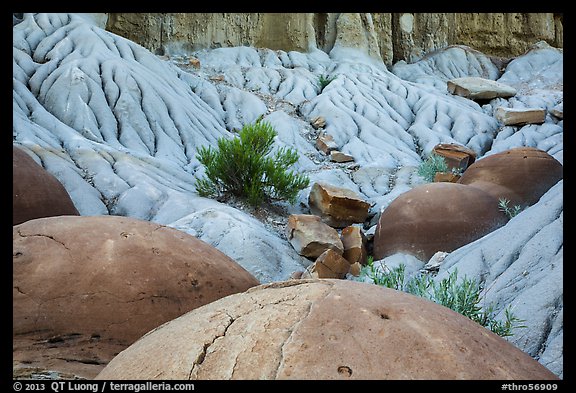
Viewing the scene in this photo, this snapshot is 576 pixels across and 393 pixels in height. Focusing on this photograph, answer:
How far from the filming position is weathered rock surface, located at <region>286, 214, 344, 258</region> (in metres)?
8.28

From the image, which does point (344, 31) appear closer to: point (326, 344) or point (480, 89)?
point (480, 89)

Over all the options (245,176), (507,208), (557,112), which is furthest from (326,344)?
(557,112)

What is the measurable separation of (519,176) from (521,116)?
32.8 ft

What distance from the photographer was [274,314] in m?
2.00

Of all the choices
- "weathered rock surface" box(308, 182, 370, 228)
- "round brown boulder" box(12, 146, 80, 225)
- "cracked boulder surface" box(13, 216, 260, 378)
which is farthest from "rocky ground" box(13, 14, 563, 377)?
"round brown boulder" box(12, 146, 80, 225)

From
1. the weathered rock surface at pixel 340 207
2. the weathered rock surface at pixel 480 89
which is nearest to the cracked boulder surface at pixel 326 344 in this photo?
the weathered rock surface at pixel 340 207

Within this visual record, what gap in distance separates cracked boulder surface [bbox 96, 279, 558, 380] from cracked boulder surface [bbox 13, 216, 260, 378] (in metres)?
0.97

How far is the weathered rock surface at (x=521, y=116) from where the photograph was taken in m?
16.1

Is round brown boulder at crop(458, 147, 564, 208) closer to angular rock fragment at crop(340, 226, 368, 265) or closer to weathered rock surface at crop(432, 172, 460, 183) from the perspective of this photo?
weathered rock surface at crop(432, 172, 460, 183)

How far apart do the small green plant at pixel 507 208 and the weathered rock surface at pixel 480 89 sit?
1322cm

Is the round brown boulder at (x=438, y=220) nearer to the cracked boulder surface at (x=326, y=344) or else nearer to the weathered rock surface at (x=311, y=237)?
the weathered rock surface at (x=311, y=237)

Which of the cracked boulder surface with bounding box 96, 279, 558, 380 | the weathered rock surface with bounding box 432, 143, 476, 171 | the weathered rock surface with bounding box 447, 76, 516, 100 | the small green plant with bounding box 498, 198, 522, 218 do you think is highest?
the cracked boulder surface with bounding box 96, 279, 558, 380

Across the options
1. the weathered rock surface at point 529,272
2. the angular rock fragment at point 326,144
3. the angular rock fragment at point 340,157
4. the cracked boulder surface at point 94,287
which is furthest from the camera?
the angular rock fragment at point 326,144
